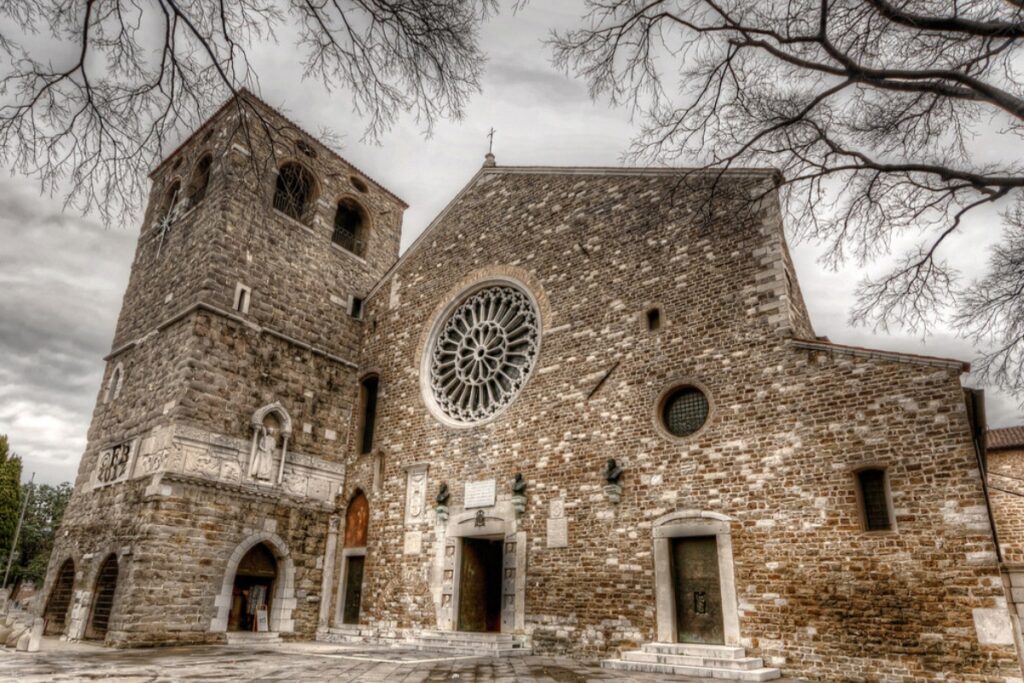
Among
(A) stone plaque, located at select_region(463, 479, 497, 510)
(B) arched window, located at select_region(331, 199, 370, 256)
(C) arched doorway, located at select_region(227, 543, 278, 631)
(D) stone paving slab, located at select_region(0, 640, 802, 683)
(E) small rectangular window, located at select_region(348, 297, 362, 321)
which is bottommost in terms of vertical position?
(D) stone paving slab, located at select_region(0, 640, 802, 683)

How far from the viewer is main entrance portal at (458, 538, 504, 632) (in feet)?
39.3

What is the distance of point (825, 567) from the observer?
8.21m

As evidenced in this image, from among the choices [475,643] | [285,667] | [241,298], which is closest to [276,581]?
[475,643]

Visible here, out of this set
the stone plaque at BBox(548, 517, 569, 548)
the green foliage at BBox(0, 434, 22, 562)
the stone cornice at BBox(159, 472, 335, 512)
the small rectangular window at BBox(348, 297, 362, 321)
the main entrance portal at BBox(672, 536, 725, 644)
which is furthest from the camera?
the green foliage at BBox(0, 434, 22, 562)

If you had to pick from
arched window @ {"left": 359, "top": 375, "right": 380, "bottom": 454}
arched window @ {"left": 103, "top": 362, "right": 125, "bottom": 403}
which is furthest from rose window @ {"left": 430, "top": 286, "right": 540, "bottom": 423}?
arched window @ {"left": 103, "top": 362, "right": 125, "bottom": 403}

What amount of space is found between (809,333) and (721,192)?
111 inches

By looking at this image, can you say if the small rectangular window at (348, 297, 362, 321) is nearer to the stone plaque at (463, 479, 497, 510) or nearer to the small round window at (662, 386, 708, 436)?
the stone plaque at (463, 479, 497, 510)

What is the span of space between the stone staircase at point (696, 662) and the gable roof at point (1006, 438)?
46.6 feet

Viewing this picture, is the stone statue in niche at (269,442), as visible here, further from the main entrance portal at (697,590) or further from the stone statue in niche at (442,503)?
the main entrance portal at (697,590)

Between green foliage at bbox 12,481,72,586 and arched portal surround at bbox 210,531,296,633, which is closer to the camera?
arched portal surround at bbox 210,531,296,633

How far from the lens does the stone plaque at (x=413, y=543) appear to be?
12.7 meters

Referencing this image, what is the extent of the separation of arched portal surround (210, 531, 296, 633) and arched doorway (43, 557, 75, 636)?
3.16m

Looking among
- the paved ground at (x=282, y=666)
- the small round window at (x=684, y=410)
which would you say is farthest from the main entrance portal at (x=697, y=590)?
the small round window at (x=684, y=410)

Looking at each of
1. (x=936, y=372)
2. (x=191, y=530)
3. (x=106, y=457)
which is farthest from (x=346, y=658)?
(x=936, y=372)
